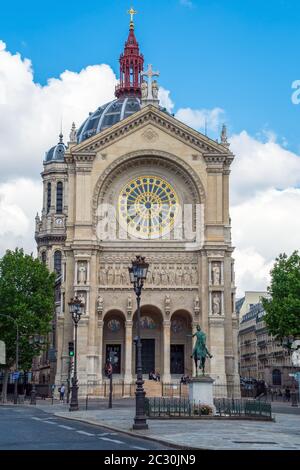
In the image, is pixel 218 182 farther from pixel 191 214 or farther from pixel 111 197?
pixel 111 197

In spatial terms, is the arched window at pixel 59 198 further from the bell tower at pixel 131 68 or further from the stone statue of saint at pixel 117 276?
the stone statue of saint at pixel 117 276

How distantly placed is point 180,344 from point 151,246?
9905 mm

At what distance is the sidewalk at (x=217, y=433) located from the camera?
22.4 metres

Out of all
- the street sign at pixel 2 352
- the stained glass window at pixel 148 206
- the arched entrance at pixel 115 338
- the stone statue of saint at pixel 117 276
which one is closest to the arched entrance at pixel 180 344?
the arched entrance at pixel 115 338

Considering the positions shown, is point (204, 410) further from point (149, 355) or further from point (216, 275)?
point (149, 355)

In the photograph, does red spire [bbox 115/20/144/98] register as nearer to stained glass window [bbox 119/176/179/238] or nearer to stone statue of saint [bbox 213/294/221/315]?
stained glass window [bbox 119/176/179/238]

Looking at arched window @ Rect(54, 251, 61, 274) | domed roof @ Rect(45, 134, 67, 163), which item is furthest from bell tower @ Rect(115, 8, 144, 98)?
arched window @ Rect(54, 251, 61, 274)

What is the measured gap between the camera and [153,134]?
244ft

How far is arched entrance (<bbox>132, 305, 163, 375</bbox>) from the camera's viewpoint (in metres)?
73.8

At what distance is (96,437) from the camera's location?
2622cm

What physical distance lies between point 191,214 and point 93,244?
9915mm

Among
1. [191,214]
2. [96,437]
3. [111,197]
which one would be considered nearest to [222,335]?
[191,214]

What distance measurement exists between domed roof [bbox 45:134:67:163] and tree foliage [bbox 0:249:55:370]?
44739 mm
